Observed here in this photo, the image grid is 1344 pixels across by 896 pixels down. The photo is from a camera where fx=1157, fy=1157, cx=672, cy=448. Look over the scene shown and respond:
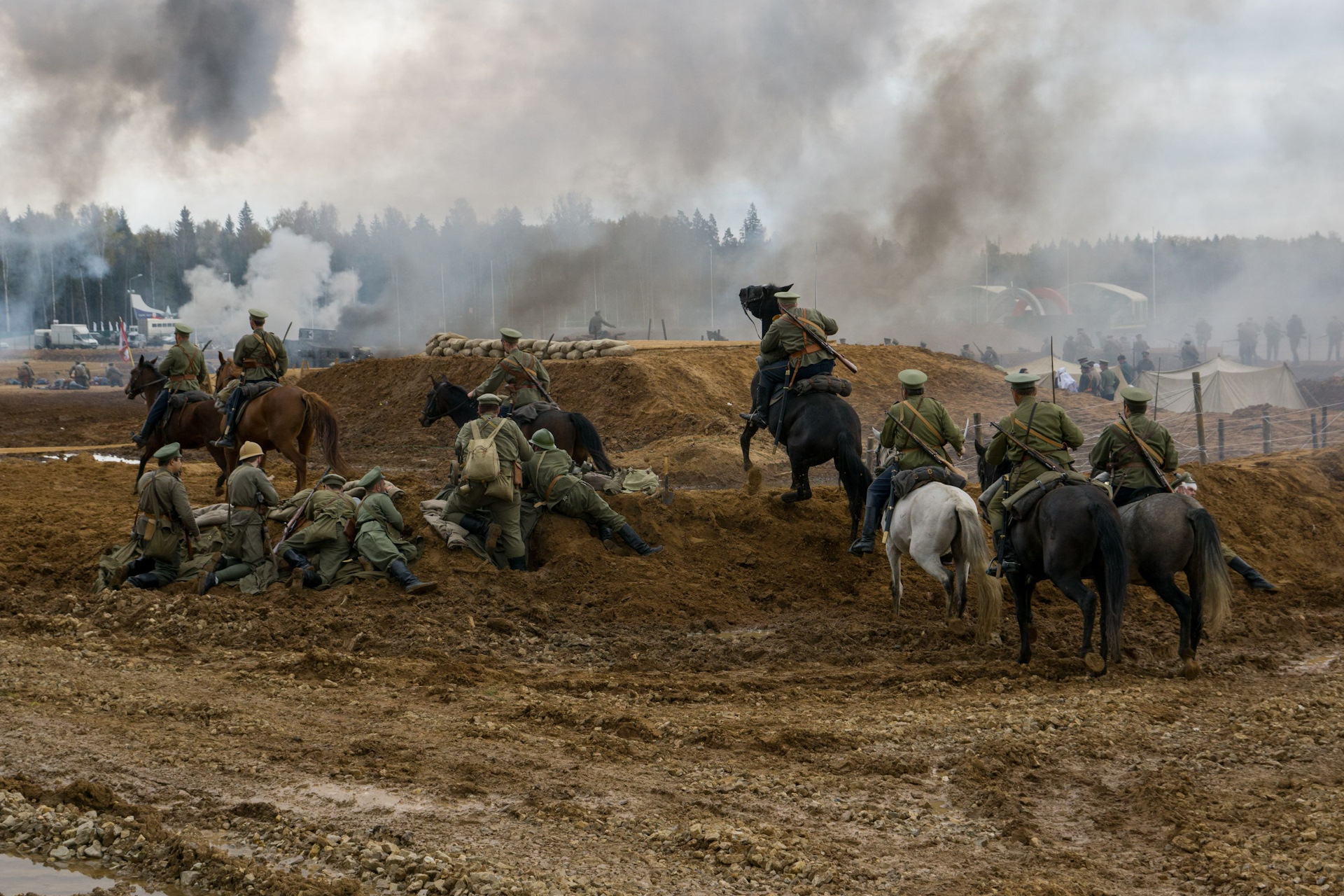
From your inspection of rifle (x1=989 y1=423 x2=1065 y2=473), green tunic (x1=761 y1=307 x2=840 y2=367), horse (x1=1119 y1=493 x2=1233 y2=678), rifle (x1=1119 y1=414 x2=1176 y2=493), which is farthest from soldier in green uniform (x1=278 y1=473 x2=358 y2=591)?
rifle (x1=1119 y1=414 x2=1176 y2=493)

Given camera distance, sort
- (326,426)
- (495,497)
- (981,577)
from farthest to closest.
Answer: (326,426) < (495,497) < (981,577)

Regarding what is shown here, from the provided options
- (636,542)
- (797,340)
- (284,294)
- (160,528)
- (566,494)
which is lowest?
(636,542)

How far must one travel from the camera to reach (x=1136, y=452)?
1005 centimetres

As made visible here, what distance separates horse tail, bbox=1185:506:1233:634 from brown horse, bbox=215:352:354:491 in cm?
1075

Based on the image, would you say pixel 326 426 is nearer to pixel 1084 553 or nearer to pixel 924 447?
pixel 924 447

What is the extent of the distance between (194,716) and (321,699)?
0.92 metres

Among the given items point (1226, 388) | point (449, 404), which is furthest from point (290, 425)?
point (1226, 388)

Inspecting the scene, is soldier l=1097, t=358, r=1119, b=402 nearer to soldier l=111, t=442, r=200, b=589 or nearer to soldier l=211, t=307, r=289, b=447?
soldier l=211, t=307, r=289, b=447

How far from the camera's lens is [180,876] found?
566 centimetres

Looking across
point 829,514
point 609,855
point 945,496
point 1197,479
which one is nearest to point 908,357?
point 1197,479

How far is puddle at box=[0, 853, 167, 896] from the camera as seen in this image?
5.65 meters

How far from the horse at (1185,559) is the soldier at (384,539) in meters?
6.40

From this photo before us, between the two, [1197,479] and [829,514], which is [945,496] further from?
[1197,479]

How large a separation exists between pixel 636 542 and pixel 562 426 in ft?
8.10
